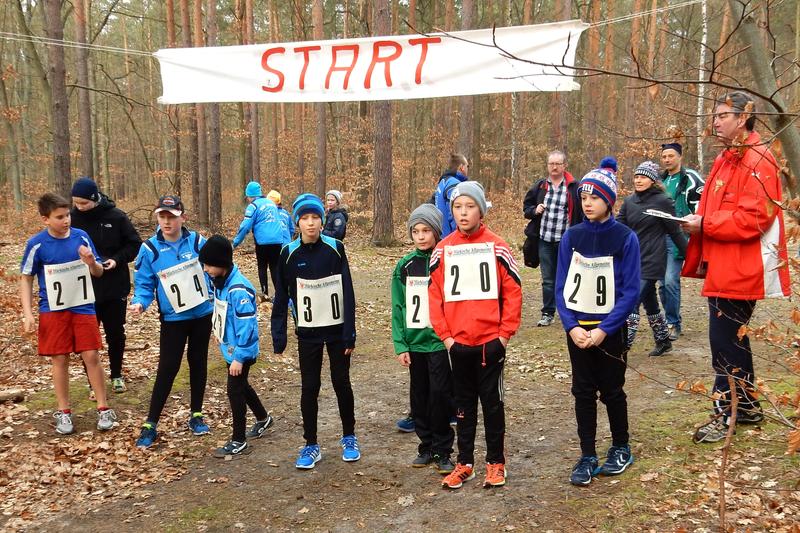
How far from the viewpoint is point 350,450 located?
4918mm

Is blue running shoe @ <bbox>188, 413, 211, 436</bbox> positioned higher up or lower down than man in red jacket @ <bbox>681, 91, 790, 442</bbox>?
lower down

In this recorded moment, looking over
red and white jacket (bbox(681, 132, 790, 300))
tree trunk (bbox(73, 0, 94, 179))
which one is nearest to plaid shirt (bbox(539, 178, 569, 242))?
red and white jacket (bbox(681, 132, 790, 300))

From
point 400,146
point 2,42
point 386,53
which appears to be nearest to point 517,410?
point 386,53

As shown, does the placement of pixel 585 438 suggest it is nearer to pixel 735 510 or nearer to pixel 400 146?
pixel 735 510

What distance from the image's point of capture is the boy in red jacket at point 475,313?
4.07 meters

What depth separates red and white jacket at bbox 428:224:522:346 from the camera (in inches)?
160

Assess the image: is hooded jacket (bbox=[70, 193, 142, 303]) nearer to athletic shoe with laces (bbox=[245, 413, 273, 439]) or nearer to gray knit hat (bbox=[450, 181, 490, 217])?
athletic shoe with laces (bbox=[245, 413, 273, 439])

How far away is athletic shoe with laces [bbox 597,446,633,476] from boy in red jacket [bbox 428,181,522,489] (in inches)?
27.7

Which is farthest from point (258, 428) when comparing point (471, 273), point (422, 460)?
point (471, 273)

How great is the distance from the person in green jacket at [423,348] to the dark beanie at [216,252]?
1.44 metres

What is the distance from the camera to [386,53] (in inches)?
255

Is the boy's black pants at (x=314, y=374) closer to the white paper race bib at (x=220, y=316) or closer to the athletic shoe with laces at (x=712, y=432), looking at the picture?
the white paper race bib at (x=220, y=316)

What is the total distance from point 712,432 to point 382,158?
12.4m

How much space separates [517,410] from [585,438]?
1.75m
